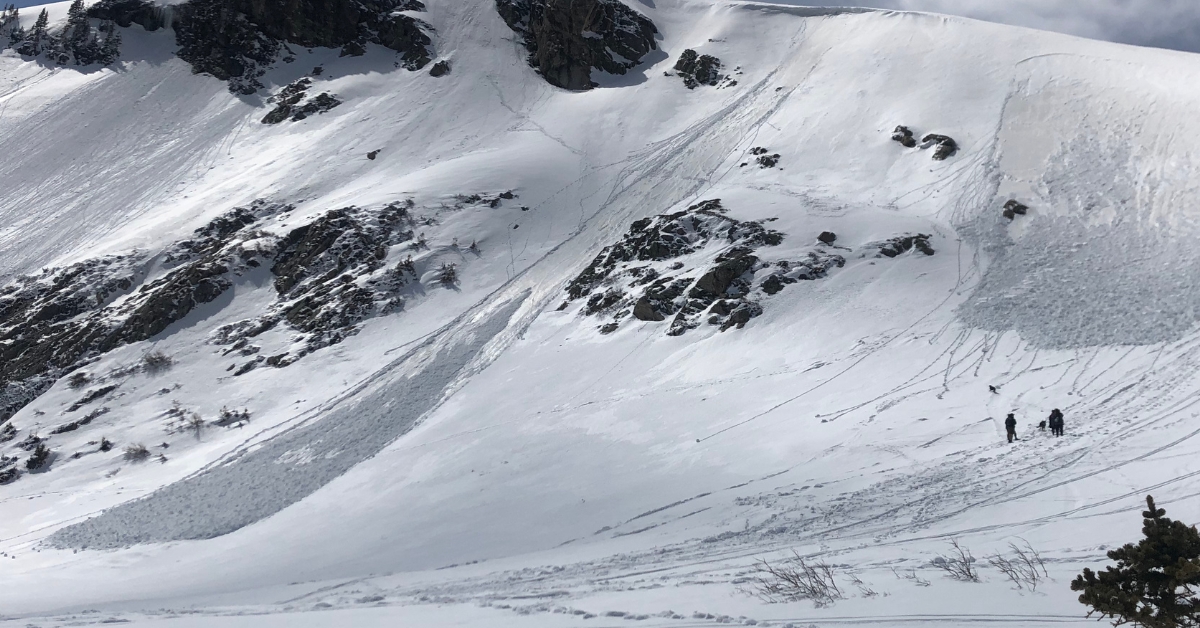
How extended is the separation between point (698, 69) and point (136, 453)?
147 ft

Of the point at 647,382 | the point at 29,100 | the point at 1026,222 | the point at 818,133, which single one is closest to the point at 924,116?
the point at 818,133

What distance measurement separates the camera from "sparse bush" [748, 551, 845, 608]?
921 centimetres

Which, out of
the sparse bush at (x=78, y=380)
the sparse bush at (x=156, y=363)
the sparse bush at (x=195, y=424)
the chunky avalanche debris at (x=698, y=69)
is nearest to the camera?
the sparse bush at (x=195, y=424)

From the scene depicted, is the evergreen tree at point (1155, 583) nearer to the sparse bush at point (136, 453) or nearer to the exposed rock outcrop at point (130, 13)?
the sparse bush at point (136, 453)

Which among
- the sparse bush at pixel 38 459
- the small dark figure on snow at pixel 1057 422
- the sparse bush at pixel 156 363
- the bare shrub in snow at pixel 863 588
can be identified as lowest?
the small dark figure on snow at pixel 1057 422

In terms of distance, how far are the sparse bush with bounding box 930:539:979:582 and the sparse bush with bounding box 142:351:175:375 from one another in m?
32.7

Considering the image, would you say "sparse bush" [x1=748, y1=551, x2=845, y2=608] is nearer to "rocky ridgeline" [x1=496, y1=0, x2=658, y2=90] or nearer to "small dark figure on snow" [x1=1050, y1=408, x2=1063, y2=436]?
"small dark figure on snow" [x1=1050, y1=408, x2=1063, y2=436]

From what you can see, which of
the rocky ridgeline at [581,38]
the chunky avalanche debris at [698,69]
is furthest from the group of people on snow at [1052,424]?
the rocky ridgeline at [581,38]

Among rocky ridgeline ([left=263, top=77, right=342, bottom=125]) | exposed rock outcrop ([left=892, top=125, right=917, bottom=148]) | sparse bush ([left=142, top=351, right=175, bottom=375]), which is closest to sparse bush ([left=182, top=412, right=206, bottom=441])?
sparse bush ([left=142, top=351, right=175, bottom=375])

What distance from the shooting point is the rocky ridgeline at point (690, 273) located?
2956 centimetres

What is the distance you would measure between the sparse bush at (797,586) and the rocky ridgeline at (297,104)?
53.8 metres

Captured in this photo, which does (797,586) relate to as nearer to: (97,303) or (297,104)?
(97,303)

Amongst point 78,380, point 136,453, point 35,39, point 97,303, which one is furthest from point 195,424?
point 35,39

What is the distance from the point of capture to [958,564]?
391 inches
